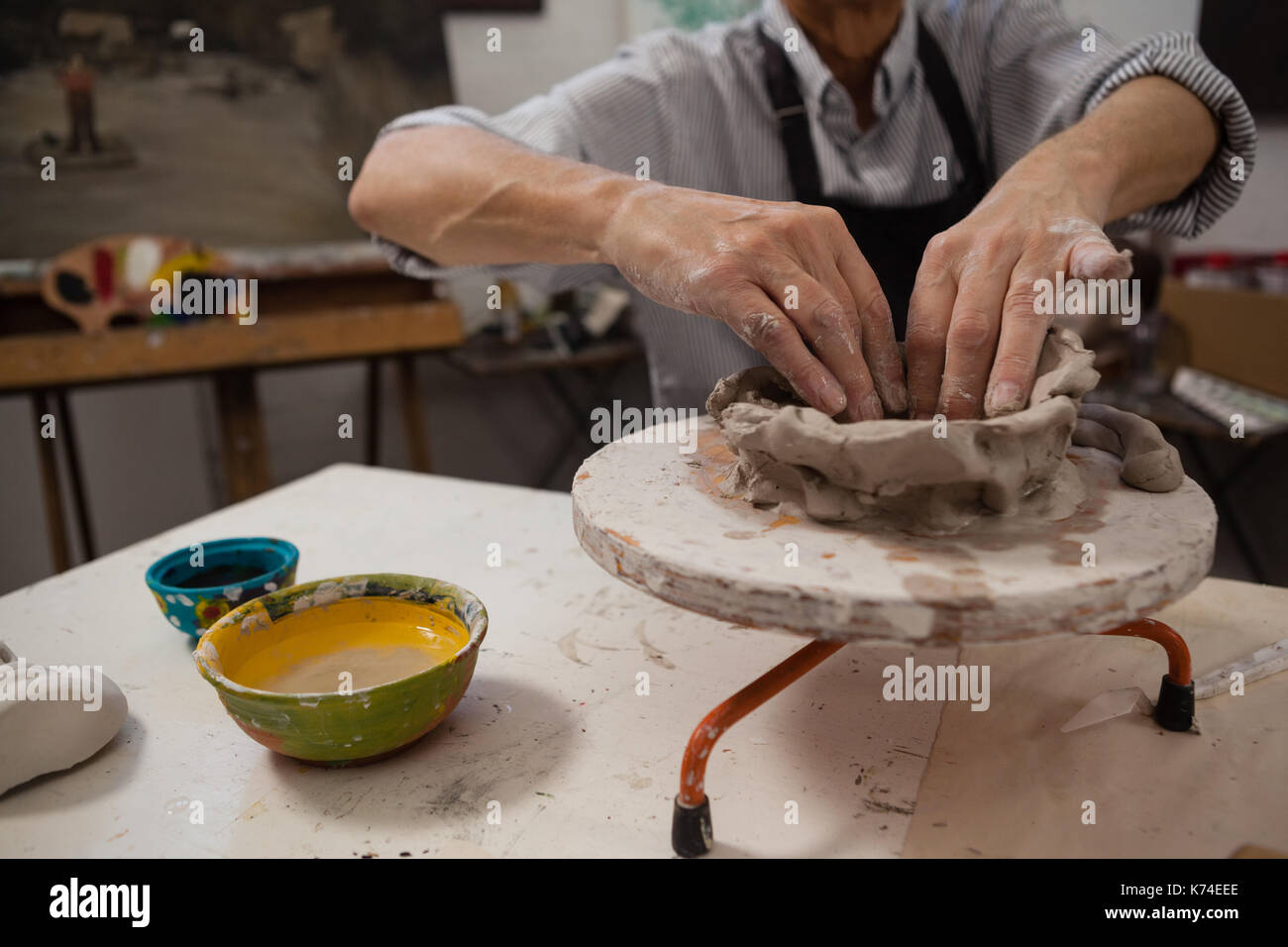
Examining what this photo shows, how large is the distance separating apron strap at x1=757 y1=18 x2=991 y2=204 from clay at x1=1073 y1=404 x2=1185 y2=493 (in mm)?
765

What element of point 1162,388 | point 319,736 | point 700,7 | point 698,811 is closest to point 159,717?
point 319,736

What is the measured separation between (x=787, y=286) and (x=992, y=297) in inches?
9.1

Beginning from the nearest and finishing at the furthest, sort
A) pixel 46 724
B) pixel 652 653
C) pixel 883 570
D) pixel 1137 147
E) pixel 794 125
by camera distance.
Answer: pixel 883 570, pixel 46 724, pixel 652 653, pixel 1137 147, pixel 794 125

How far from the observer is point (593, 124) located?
1613mm

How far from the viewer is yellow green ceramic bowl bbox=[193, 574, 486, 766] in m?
0.84

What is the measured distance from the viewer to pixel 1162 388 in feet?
8.89

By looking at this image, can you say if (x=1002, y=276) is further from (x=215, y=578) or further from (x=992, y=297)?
(x=215, y=578)

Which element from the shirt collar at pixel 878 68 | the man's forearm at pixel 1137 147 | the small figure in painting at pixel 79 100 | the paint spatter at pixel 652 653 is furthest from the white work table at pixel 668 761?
the small figure in painting at pixel 79 100

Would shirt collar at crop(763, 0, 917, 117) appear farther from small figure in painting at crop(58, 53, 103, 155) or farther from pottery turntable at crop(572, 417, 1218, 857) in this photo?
small figure in painting at crop(58, 53, 103, 155)

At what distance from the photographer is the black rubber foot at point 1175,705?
3.02ft

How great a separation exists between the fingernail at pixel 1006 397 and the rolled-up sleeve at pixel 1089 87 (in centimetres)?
88

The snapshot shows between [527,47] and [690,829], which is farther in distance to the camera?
[527,47]

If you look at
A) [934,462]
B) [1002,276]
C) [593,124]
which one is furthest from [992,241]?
[593,124]

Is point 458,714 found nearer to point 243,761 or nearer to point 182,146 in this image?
point 243,761
